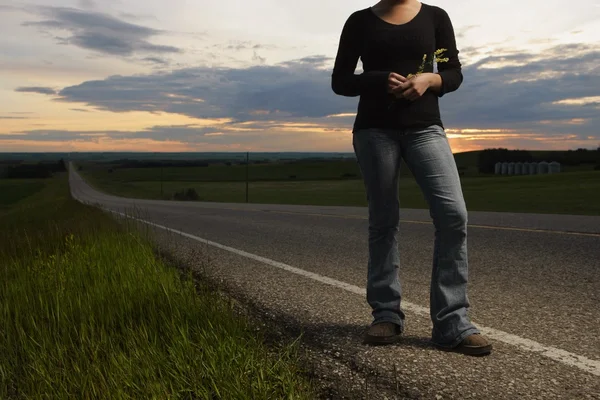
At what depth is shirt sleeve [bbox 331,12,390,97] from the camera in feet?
11.6

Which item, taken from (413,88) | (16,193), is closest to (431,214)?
(413,88)

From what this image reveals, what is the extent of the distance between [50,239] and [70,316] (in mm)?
4387

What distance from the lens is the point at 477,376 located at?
3.23 metres

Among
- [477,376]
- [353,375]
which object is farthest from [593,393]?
[353,375]

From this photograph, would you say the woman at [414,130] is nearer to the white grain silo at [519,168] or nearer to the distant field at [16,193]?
the white grain silo at [519,168]

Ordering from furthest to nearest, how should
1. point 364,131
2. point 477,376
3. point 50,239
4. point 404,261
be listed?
point 50,239 → point 404,261 → point 364,131 → point 477,376

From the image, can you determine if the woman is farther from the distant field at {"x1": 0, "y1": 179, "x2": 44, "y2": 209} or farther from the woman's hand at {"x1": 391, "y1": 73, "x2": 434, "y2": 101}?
the distant field at {"x1": 0, "y1": 179, "x2": 44, "y2": 209}

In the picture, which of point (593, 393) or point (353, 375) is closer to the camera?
point (593, 393)

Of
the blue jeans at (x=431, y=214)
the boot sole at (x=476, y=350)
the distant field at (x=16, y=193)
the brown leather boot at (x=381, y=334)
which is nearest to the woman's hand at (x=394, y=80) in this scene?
the blue jeans at (x=431, y=214)

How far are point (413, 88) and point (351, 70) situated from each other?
534 mm

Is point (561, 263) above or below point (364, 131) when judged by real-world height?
below

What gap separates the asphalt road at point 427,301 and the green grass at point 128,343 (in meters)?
0.44

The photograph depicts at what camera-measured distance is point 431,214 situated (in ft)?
11.7

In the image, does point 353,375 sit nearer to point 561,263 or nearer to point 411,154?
point 411,154
